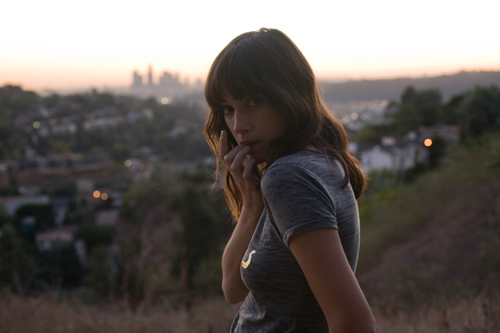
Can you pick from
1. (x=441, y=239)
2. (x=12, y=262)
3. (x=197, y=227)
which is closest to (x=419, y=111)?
(x=197, y=227)

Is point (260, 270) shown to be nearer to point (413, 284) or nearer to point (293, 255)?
point (293, 255)

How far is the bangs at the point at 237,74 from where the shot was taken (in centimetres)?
88

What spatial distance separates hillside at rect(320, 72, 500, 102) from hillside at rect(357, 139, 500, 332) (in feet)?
5.10

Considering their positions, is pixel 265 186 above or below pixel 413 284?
above

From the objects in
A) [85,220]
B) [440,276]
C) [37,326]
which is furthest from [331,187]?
[85,220]

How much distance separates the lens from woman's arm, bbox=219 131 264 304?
3.25ft

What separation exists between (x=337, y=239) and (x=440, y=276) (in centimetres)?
552

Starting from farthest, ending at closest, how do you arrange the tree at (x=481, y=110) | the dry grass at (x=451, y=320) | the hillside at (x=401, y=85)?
the tree at (x=481, y=110), the hillside at (x=401, y=85), the dry grass at (x=451, y=320)

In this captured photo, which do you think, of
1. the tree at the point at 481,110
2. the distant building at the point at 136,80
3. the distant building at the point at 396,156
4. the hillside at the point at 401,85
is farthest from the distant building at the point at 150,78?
the tree at the point at 481,110

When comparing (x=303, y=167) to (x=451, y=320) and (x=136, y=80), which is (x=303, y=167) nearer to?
(x=451, y=320)

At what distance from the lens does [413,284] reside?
17.6ft

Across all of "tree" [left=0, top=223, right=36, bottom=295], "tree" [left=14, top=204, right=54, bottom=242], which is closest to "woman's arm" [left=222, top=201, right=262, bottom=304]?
"tree" [left=0, top=223, right=36, bottom=295]

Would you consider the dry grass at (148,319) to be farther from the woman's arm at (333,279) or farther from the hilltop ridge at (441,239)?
the woman's arm at (333,279)

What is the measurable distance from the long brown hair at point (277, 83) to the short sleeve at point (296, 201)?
0.11 m
